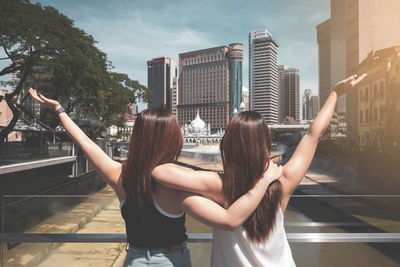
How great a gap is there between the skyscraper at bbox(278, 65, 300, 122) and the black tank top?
118 meters

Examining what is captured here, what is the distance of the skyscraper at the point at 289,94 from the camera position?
11926cm

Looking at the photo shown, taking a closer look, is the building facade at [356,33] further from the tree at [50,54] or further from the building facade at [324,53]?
the tree at [50,54]

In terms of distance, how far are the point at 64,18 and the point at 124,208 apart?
20716mm

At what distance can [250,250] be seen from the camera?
1117 mm

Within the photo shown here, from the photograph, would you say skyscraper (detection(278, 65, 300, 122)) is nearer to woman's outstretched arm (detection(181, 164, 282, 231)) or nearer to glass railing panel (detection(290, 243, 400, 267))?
glass railing panel (detection(290, 243, 400, 267))

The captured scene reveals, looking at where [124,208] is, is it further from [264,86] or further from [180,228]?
[264,86]

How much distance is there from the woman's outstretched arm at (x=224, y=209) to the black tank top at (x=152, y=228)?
0.66 feet

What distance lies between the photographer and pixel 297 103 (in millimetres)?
129000

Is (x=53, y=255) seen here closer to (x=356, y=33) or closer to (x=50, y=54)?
(x=50, y=54)

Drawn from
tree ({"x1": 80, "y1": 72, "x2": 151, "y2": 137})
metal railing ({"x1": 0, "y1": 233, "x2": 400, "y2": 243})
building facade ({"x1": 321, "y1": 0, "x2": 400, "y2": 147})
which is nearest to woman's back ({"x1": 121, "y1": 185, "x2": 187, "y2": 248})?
metal railing ({"x1": 0, "y1": 233, "x2": 400, "y2": 243})

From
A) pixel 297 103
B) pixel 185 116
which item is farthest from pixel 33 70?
pixel 297 103

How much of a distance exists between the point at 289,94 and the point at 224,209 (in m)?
129

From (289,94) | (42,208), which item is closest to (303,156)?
(42,208)

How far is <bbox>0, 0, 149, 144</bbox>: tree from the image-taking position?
48.5 ft
